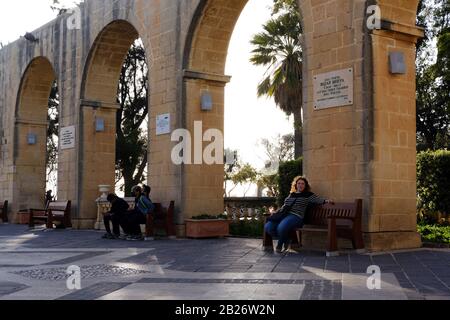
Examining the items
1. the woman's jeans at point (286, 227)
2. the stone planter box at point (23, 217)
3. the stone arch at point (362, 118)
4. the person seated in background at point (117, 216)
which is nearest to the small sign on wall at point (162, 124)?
the person seated in background at point (117, 216)

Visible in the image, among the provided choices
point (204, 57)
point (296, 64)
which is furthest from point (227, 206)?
point (296, 64)

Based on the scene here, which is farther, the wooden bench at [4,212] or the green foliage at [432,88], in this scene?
the green foliage at [432,88]

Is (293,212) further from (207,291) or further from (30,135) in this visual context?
(30,135)

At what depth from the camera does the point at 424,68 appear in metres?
23.9

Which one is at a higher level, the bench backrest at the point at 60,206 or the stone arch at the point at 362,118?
the stone arch at the point at 362,118

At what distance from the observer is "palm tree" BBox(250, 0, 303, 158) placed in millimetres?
22656

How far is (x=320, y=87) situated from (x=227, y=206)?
8.07 metres

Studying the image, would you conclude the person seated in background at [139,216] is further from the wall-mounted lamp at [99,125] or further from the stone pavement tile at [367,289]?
the stone pavement tile at [367,289]

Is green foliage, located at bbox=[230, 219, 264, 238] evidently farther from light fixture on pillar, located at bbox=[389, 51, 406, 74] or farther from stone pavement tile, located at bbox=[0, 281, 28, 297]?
stone pavement tile, located at bbox=[0, 281, 28, 297]

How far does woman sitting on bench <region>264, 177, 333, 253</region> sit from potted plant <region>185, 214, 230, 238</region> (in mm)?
2908

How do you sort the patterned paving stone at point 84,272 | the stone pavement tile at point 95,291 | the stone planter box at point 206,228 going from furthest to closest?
the stone planter box at point 206,228
the patterned paving stone at point 84,272
the stone pavement tile at point 95,291

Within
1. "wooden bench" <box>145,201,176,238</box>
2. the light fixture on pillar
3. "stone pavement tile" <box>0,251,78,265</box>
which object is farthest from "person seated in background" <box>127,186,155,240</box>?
the light fixture on pillar

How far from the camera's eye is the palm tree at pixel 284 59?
2266cm

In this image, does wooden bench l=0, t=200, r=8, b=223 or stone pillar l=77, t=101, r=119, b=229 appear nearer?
stone pillar l=77, t=101, r=119, b=229
